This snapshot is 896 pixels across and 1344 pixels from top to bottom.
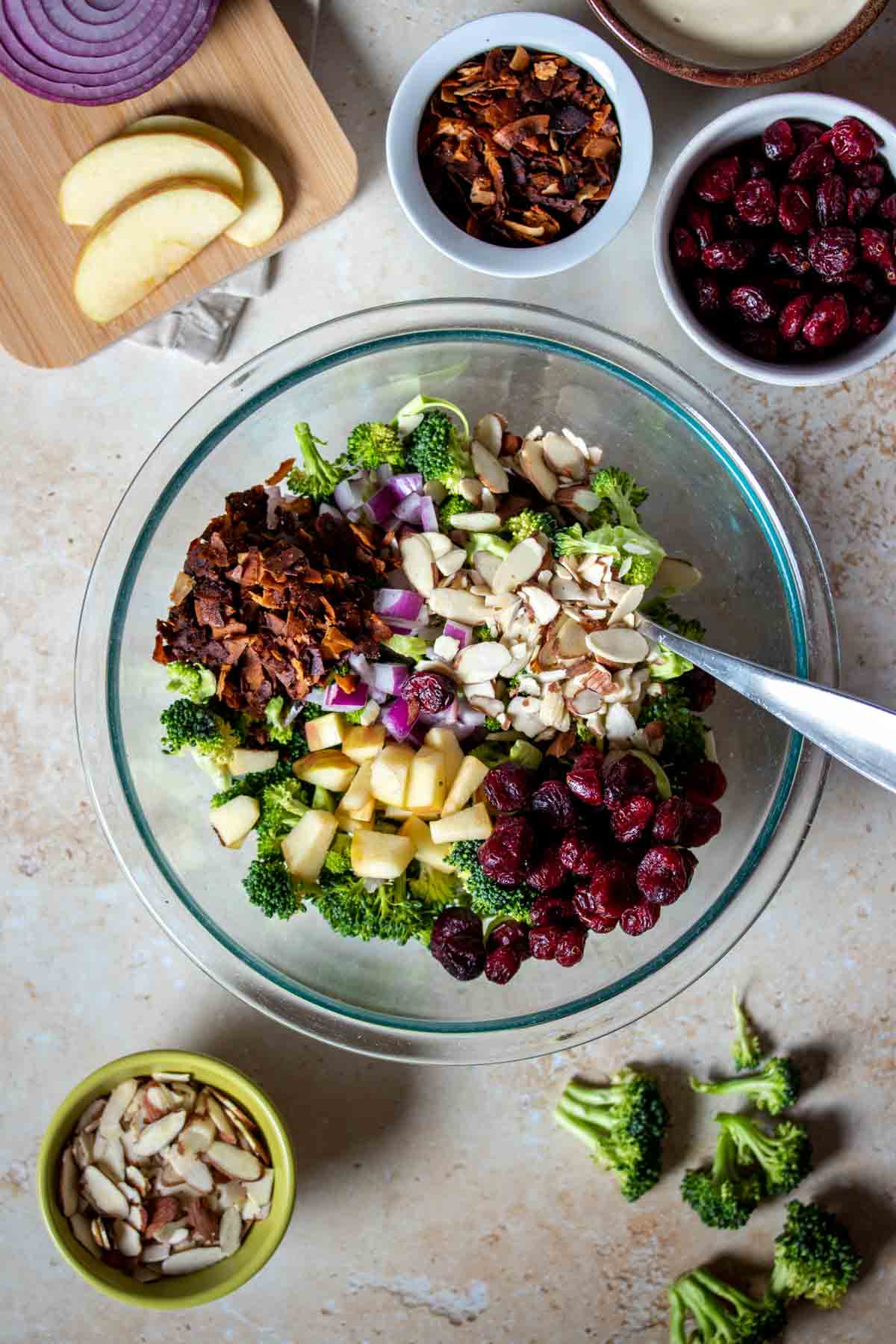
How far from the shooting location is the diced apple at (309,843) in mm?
1717

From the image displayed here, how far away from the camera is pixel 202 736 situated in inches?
67.4

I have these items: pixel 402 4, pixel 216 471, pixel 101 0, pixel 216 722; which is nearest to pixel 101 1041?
pixel 216 722

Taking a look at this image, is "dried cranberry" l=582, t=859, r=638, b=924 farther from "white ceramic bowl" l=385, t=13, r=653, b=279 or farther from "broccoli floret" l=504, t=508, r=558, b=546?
"white ceramic bowl" l=385, t=13, r=653, b=279

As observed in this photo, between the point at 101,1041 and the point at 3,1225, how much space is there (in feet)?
1.44

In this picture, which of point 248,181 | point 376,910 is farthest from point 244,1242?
point 248,181

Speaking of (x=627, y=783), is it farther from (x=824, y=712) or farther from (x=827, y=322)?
(x=827, y=322)

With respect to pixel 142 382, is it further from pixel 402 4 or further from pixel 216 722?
pixel 402 4

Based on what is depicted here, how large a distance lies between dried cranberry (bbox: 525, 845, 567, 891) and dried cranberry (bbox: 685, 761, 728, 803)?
0.25m

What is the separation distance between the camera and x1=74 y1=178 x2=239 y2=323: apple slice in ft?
5.88

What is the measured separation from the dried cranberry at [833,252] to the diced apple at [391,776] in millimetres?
1072

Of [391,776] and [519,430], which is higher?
[519,430]

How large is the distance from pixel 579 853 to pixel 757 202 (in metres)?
1.13

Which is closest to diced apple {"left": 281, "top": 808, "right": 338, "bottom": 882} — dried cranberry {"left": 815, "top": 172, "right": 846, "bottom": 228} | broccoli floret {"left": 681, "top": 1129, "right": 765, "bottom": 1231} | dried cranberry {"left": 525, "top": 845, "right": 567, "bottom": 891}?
dried cranberry {"left": 525, "top": 845, "right": 567, "bottom": 891}

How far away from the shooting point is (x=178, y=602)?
1.71 meters
